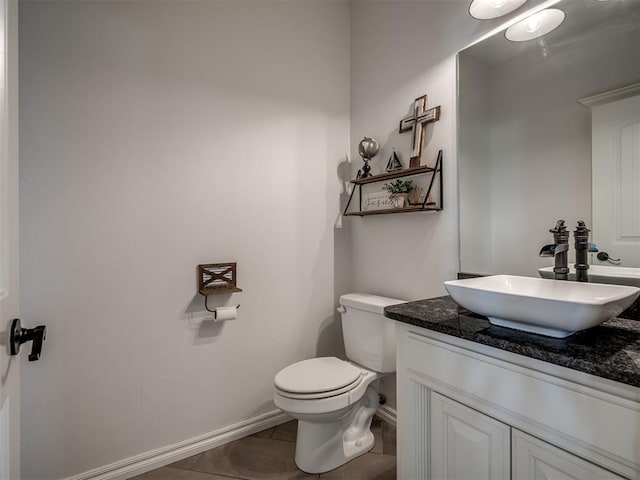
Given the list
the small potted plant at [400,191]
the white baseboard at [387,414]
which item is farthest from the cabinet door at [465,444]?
the small potted plant at [400,191]

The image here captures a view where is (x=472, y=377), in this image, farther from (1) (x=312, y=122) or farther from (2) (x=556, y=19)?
(1) (x=312, y=122)

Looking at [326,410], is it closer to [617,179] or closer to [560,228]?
[560,228]

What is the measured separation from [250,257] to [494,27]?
164cm

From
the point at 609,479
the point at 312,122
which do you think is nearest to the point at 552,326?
the point at 609,479

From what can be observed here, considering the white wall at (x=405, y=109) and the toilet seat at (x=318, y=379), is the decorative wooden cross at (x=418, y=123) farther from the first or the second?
the toilet seat at (x=318, y=379)

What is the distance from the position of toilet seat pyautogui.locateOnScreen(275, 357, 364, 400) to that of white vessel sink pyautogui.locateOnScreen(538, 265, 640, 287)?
41.1 inches

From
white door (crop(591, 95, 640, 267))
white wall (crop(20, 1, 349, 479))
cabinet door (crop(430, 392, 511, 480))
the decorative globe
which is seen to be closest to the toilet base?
white wall (crop(20, 1, 349, 479))

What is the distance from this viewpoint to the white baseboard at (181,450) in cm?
146

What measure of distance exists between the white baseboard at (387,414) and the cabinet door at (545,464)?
44.7 inches

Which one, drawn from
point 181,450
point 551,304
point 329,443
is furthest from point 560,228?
point 181,450

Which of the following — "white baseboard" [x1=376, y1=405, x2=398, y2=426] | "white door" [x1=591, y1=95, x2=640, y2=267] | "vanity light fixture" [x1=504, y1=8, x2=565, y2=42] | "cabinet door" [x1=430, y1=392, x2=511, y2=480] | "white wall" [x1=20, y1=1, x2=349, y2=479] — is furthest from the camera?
"white baseboard" [x1=376, y1=405, x2=398, y2=426]

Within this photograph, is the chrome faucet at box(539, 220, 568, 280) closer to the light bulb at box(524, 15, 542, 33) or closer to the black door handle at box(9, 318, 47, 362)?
the light bulb at box(524, 15, 542, 33)

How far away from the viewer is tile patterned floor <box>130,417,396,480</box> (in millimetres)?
1521

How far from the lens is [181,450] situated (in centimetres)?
162
